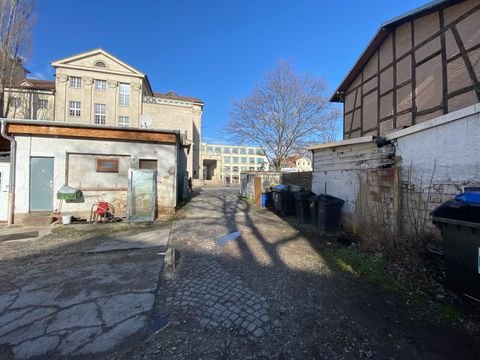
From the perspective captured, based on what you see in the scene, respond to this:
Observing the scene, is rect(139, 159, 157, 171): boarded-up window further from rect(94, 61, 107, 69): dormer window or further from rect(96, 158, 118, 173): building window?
rect(94, 61, 107, 69): dormer window

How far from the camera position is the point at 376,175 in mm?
5785

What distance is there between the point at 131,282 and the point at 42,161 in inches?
267

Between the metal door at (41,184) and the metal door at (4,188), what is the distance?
2.28ft

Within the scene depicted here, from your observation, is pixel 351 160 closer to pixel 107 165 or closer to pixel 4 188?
pixel 107 165

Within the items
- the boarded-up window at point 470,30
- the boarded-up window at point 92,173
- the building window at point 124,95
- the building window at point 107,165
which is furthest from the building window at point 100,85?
the boarded-up window at point 470,30

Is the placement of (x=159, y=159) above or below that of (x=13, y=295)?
above

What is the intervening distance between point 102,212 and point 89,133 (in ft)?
9.17

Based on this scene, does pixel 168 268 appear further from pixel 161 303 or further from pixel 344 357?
pixel 344 357

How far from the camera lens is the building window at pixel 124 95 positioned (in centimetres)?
2733

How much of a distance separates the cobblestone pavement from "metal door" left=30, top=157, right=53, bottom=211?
6125 millimetres

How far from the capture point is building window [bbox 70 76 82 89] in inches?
1017

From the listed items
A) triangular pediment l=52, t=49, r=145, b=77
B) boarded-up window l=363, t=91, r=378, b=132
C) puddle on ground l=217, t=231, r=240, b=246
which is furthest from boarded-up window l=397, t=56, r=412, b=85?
triangular pediment l=52, t=49, r=145, b=77

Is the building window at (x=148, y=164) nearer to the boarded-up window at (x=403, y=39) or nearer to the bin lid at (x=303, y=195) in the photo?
the bin lid at (x=303, y=195)

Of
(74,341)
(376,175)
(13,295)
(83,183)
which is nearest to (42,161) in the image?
(83,183)
